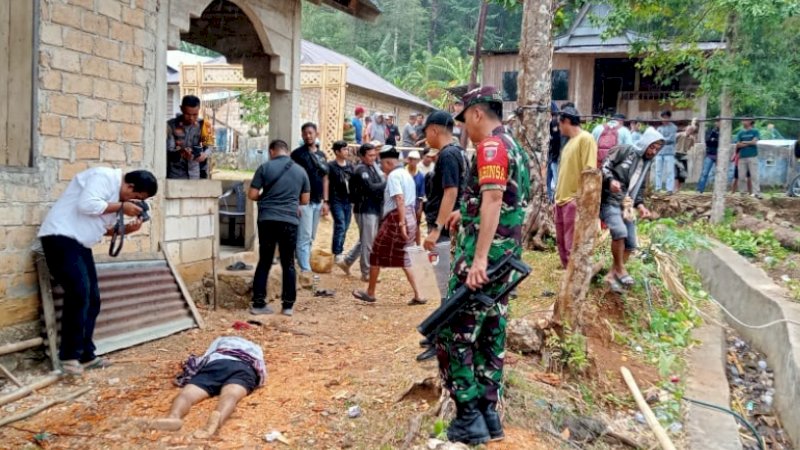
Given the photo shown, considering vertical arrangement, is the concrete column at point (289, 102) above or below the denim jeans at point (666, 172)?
above

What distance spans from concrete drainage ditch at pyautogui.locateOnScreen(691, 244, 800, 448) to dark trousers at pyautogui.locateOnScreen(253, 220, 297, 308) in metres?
4.45

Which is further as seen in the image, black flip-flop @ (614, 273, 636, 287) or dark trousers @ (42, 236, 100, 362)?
black flip-flop @ (614, 273, 636, 287)

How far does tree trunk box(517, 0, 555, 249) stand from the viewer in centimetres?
831

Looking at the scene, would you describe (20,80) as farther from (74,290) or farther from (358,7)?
(358,7)

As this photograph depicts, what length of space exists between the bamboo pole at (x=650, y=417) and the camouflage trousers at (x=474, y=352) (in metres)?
1.06

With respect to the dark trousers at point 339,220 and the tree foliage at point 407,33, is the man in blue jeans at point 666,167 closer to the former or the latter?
the dark trousers at point 339,220

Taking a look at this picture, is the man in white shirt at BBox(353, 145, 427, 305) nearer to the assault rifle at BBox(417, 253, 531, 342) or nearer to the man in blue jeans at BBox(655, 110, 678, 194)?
the assault rifle at BBox(417, 253, 531, 342)

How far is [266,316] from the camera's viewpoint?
6766 mm

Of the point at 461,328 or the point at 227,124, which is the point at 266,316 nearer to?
the point at 461,328

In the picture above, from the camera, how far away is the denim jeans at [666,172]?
13.7 m

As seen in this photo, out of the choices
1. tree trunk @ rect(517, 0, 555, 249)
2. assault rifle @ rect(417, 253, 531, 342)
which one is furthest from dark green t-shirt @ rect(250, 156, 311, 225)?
assault rifle @ rect(417, 253, 531, 342)

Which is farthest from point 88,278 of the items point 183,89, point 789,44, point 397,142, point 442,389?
point 789,44

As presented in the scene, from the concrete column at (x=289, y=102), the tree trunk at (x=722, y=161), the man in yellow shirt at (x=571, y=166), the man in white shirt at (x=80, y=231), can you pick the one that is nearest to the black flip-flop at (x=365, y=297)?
the man in yellow shirt at (x=571, y=166)

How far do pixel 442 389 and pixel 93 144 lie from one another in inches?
146
